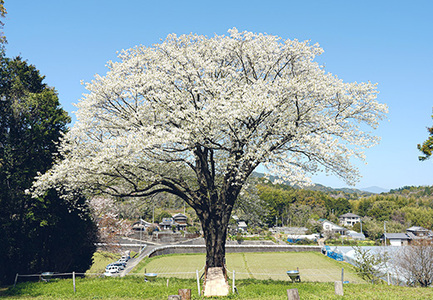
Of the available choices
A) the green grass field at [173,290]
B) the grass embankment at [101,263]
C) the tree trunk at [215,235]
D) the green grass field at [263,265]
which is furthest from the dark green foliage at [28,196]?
the green grass field at [263,265]

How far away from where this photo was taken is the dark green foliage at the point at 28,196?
20703mm

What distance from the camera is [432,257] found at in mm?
25625

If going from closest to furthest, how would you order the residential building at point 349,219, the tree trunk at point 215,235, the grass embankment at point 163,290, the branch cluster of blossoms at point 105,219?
the grass embankment at point 163,290, the tree trunk at point 215,235, the branch cluster of blossoms at point 105,219, the residential building at point 349,219

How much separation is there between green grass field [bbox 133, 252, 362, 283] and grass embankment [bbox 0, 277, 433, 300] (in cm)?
2245

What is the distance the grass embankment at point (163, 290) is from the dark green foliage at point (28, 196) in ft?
13.3

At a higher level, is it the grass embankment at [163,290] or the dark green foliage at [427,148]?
the dark green foliage at [427,148]

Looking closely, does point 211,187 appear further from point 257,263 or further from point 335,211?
point 335,211

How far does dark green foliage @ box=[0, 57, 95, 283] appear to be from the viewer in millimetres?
20703

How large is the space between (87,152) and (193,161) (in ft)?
18.1

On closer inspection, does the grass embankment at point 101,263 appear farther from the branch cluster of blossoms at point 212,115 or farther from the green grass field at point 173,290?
the branch cluster of blossoms at point 212,115

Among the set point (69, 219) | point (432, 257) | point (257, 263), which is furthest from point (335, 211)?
point (69, 219)

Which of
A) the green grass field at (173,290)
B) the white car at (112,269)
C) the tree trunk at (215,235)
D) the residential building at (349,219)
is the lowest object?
the residential building at (349,219)

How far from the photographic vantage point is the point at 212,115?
15359 millimetres

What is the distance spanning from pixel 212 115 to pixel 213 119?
12.4 inches
